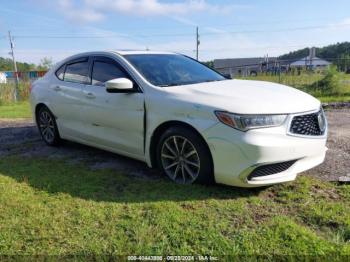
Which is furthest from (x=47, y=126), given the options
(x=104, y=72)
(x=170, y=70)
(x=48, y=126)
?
(x=170, y=70)

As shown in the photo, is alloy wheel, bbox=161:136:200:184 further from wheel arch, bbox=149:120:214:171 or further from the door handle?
the door handle

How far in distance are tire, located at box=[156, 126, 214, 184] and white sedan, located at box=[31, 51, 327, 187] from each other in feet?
0.04

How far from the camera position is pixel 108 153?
605 cm

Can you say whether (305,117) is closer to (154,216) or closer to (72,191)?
(154,216)

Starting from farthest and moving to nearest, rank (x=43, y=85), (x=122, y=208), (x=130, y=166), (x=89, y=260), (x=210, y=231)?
1. (x=43, y=85)
2. (x=130, y=166)
3. (x=122, y=208)
4. (x=210, y=231)
5. (x=89, y=260)

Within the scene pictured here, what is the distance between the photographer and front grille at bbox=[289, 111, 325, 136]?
392 cm

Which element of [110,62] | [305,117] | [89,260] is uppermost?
[110,62]

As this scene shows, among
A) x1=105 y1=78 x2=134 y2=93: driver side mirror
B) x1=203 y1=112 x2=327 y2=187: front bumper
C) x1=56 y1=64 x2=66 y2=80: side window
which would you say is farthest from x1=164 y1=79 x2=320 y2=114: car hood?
x1=56 y1=64 x2=66 y2=80: side window

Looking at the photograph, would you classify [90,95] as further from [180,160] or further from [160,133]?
[180,160]

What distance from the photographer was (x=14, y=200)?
4055 mm

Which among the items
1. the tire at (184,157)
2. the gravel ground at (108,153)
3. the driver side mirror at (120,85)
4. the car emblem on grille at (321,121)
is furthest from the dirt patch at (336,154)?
the driver side mirror at (120,85)

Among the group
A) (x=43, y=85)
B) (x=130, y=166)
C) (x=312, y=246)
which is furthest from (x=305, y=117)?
(x=43, y=85)

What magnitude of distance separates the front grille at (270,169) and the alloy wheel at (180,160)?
2.11 ft

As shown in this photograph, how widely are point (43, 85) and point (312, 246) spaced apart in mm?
5284
